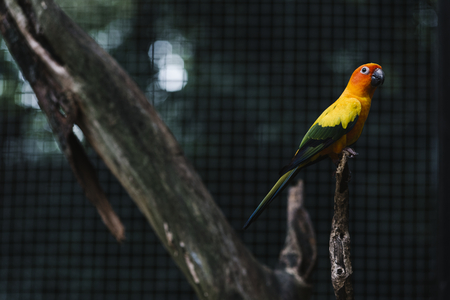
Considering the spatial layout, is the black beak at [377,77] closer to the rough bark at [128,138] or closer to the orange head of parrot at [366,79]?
the orange head of parrot at [366,79]

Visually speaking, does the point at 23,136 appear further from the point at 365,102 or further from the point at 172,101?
the point at 365,102

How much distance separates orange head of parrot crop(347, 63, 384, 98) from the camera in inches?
A: 13.4

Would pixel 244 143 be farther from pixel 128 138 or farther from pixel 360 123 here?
pixel 360 123

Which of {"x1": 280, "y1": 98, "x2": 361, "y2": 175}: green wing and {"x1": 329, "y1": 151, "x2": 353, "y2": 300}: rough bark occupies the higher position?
{"x1": 280, "y1": 98, "x2": 361, "y2": 175}: green wing

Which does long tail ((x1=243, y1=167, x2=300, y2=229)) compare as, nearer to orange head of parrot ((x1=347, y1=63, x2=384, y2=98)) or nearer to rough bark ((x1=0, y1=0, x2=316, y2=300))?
orange head of parrot ((x1=347, y1=63, x2=384, y2=98))

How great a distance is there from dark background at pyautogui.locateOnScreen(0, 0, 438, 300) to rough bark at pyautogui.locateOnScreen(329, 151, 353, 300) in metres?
0.97

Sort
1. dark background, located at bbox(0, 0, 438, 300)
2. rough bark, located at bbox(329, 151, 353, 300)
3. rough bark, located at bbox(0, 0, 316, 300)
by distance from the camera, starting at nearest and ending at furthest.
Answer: rough bark, located at bbox(329, 151, 353, 300), rough bark, located at bbox(0, 0, 316, 300), dark background, located at bbox(0, 0, 438, 300)

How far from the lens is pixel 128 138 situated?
0.72 m

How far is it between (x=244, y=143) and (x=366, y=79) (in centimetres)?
96

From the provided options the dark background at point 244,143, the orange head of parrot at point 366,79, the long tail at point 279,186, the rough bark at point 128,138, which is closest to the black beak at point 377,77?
the orange head of parrot at point 366,79

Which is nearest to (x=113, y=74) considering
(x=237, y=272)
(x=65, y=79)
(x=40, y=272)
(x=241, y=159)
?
(x=65, y=79)

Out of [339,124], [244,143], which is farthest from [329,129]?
[244,143]

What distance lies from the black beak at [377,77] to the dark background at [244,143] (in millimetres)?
930

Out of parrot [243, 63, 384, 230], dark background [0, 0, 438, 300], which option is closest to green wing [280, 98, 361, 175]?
parrot [243, 63, 384, 230]
